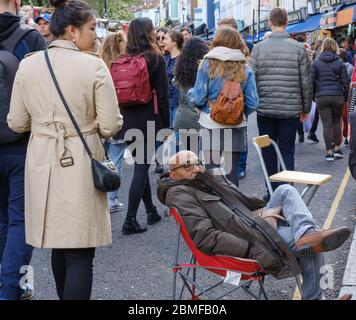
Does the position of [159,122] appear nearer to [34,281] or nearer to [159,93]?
[159,93]

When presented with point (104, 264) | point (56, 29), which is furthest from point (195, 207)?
point (104, 264)

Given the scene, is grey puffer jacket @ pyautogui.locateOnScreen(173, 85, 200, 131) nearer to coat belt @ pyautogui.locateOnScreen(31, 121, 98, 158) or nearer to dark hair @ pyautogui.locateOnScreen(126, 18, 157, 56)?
dark hair @ pyautogui.locateOnScreen(126, 18, 157, 56)

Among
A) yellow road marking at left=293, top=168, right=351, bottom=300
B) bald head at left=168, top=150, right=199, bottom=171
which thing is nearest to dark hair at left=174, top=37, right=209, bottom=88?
yellow road marking at left=293, top=168, right=351, bottom=300

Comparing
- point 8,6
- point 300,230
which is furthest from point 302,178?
point 8,6

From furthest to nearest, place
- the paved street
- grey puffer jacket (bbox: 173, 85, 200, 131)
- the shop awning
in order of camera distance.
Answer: the shop awning
grey puffer jacket (bbox: 173, 85, 200, 131)
the paved street

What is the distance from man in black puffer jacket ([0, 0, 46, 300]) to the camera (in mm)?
3658

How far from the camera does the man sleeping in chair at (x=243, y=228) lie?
3.43 meters

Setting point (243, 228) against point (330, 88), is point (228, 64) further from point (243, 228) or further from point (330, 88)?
point (330, 88)

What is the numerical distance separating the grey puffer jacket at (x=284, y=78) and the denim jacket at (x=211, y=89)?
34.6 inches

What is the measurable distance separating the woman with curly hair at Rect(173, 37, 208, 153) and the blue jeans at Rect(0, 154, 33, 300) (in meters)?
2.80

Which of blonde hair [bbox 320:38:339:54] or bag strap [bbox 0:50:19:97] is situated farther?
blonde hair [bbox 320:38:339:54]

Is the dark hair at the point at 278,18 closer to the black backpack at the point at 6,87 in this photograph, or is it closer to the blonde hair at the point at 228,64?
the blonde hair at the point at 228,64

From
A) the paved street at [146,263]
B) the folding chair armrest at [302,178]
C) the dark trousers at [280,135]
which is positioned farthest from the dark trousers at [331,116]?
the folding chair armrest at [302,178]

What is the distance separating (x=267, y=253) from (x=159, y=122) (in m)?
2.46
